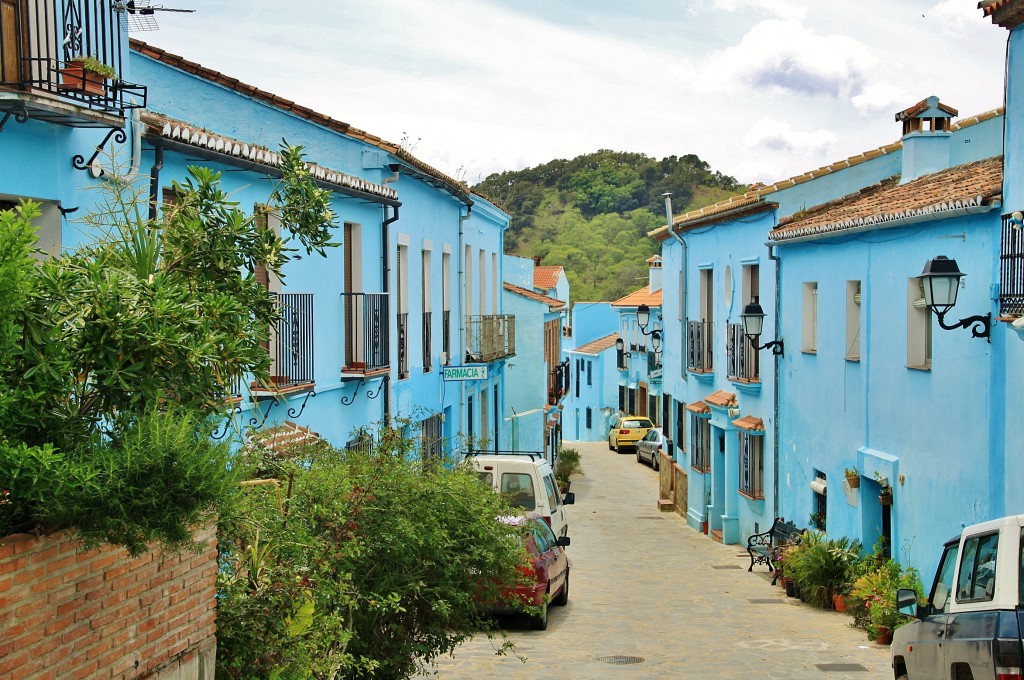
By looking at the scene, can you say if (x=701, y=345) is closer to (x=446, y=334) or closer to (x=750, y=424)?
(x=750, y=424)

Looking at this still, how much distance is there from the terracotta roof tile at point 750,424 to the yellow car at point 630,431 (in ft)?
96.1

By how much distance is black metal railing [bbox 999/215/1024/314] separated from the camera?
11875 millimetres

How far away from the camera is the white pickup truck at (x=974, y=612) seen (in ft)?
22.9

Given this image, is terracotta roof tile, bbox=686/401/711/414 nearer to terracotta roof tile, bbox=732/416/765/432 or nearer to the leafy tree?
terracotta roof tile, bbox=732/416/765/432

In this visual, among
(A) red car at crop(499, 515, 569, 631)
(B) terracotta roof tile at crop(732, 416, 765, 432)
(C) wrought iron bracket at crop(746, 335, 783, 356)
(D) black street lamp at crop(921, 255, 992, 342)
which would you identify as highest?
(D) black street lamp at crop(921, 255, 992, 342)

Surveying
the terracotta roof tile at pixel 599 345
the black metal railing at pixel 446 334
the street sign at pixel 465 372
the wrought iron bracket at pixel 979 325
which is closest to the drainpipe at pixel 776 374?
the street sign at pixel 465 372

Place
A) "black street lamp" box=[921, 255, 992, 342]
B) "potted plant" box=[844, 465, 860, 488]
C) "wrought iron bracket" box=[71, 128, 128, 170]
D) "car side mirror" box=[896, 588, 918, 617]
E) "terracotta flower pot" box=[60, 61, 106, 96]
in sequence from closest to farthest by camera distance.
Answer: "terracotta flower pot" box=[60, 61, 106, 96] → "wrought iron bracket" box=[71, 128, 128, 170] → "car side mirror" box=[896, 588, 918, 617] → "black street lamp" box=[921, 255, 992, 342] → "potted plant" box=[844, 465, 860, 488]

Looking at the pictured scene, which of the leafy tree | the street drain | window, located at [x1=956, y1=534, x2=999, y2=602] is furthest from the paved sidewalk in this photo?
window, located at [x1=956, y1=534, x2=999, y2=602]

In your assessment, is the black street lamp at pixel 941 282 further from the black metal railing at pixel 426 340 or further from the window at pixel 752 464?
the window at pixel 752 464

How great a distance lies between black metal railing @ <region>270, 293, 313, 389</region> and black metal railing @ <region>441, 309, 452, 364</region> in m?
8.39

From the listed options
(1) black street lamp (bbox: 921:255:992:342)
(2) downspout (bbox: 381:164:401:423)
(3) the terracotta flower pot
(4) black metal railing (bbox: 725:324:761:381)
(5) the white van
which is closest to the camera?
(3) the terracotta flower pot

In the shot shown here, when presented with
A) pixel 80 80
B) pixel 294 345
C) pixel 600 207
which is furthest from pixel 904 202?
pixel 600 207

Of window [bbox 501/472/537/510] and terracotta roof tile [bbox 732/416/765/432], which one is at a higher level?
terracotta roof tile [bbox 732/416/765/432]

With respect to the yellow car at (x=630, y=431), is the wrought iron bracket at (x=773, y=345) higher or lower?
higher
